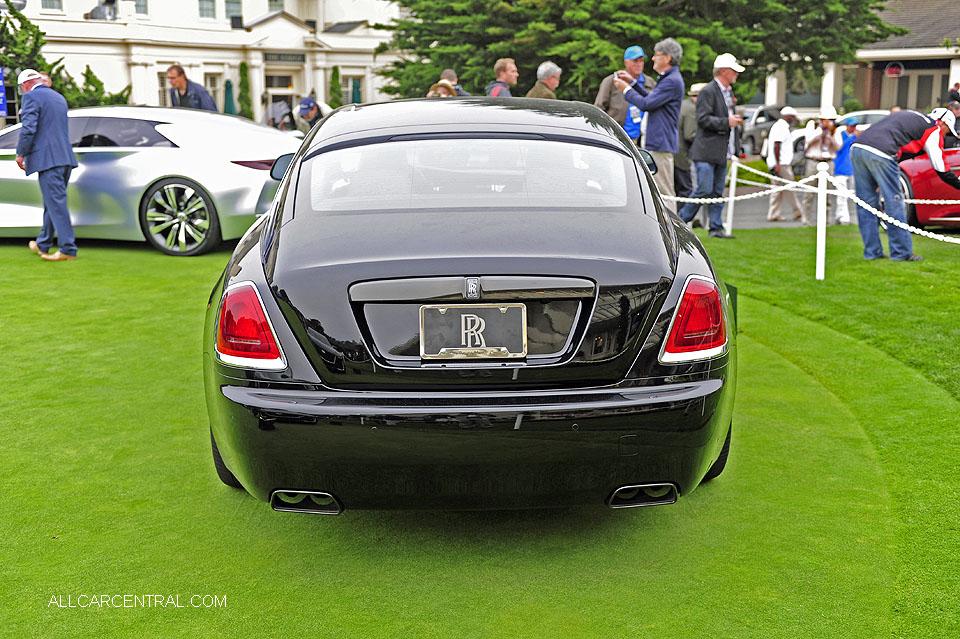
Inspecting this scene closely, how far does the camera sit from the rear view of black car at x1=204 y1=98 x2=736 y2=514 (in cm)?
325

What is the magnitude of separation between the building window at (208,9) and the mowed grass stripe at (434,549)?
2223 inches

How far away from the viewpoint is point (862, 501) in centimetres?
416

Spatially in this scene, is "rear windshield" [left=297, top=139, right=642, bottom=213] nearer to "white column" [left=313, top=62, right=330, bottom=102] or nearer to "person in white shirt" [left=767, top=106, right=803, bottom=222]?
"person in white shirt" [left=767, top=106, right=803, bottom=222]

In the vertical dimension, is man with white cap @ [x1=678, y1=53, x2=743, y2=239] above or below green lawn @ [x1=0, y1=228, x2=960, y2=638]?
above

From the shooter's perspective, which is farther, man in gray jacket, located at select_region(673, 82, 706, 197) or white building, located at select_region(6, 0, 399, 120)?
white building, located at select_region(6, 0, 399, 120)

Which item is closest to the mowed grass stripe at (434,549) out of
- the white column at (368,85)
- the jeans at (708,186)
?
the jeans at (708,186)

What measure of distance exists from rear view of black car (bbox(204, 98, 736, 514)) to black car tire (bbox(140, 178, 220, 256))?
7.47 metres

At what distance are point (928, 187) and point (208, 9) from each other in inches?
2067

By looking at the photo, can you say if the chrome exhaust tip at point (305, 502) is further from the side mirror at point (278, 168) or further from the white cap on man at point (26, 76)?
the white cap on man at point (26, 76)

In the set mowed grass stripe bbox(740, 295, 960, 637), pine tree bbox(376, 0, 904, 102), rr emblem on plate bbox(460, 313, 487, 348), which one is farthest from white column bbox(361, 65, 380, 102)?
rr emblem on plate bbox(460, 313, 487, 348)

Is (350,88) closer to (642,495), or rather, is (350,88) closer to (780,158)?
(780,158)

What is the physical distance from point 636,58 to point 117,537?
358 inches

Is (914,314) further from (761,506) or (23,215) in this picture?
(23,215)

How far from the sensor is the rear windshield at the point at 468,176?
152 inches
